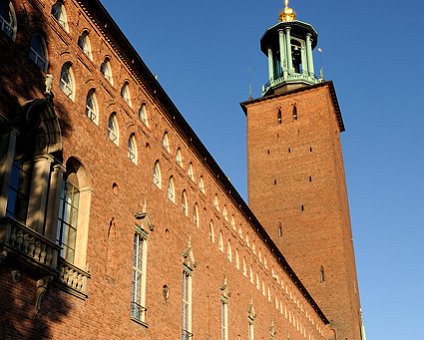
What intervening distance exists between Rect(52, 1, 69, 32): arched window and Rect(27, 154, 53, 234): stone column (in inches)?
160

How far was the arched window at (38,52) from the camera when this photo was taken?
14000 mm

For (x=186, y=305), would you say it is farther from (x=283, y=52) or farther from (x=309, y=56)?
(x=309, y=56)

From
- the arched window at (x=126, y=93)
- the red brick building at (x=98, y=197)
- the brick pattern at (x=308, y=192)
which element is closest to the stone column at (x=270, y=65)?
the brick pattern at (x=308, y=192)

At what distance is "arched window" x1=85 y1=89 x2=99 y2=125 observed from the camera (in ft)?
53.0

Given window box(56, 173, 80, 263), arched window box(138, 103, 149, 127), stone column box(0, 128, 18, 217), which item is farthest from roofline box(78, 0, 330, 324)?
stone column box(0, 128, 18, 217)

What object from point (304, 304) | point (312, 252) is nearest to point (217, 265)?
point (304, 304)

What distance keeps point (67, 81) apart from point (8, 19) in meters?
2.42

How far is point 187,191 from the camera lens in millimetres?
22484

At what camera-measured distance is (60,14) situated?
15.6m

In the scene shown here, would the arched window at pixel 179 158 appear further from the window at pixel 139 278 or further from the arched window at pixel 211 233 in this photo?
the window at pixel 139 278

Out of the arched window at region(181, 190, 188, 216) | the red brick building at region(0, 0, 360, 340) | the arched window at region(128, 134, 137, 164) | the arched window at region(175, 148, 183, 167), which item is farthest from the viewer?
the arched window at region(175, 148, 183, 167)

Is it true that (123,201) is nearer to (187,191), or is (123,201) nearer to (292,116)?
(187,191)

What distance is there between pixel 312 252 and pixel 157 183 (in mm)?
27660

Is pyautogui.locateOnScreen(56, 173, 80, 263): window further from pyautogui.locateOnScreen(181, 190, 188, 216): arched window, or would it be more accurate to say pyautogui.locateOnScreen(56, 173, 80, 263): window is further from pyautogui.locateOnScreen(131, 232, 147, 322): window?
pyautogui.locateOnScreen(181, 190, 188, 216): arched window
